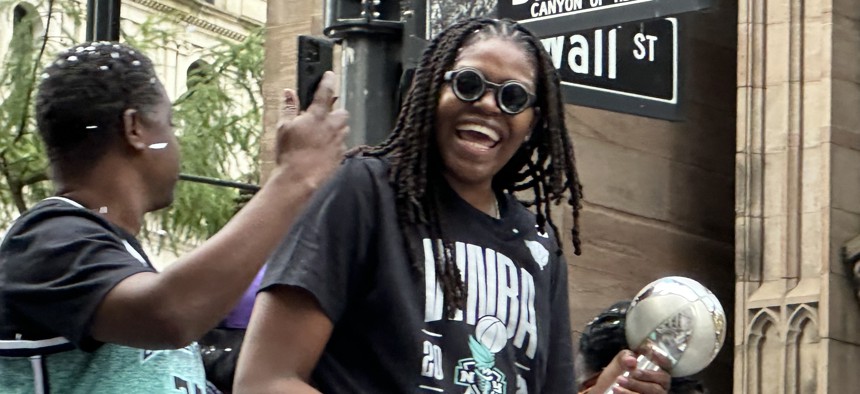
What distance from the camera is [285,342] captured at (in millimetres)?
3572

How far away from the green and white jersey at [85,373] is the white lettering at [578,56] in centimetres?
318

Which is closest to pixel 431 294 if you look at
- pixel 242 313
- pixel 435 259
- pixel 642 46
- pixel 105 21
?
pixel 435 259

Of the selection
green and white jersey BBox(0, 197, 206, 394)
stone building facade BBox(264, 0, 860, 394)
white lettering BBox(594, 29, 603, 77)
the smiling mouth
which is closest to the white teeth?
the smiling mouth

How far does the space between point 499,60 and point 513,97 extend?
0.10 meters

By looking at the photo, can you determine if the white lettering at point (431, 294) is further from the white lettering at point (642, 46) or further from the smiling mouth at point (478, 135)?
the white lettering at point (642, 46)

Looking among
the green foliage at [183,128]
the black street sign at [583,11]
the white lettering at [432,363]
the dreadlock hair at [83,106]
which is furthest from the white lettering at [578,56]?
the green foliage at [183,128]

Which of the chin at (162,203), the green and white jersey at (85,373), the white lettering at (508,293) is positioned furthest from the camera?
the white lettering at (508,293)

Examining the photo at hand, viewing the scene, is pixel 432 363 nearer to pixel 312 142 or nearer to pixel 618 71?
pixel 312 142

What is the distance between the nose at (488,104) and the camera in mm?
3801

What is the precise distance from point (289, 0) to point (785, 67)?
2814mm

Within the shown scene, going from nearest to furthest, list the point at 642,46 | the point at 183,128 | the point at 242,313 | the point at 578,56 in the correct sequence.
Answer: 1. the point at 242,313
2. the point at 578,56
3. the point at 642,46
4. the point at 183,128

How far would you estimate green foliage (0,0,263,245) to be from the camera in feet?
57.0

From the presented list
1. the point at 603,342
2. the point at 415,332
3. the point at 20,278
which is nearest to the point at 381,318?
the point at 415,332

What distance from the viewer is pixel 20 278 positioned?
3346 mm
